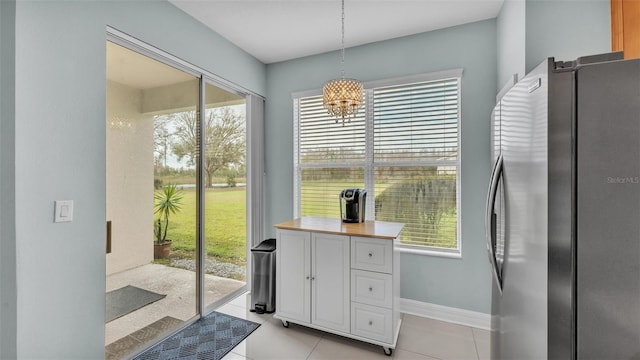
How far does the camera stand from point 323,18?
8.03 feet

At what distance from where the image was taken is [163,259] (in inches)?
90.5

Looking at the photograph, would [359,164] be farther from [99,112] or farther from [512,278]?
[99,112]

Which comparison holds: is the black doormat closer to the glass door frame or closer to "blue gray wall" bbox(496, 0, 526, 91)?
the glass door frame

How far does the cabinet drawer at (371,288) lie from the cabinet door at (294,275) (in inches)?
15.9

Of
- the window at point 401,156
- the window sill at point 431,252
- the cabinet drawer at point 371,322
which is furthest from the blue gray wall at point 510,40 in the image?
the cabinet drawer at point 371,322

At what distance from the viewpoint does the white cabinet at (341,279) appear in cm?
201

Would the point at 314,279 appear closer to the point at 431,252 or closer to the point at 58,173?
the point at 431,252

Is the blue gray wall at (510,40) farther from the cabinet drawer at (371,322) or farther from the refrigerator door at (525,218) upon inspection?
the cabinet drawer at (371,322)

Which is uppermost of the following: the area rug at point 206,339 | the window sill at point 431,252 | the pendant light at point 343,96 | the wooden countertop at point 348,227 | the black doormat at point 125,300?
the pendant light at point 343,96

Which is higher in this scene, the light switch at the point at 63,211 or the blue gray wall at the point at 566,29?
the blue gray wall at the point at 566,29

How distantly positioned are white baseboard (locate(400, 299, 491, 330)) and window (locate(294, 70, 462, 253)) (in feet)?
1.79

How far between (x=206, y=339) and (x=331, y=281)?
1146 millimetres

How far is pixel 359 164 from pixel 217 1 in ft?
6.46

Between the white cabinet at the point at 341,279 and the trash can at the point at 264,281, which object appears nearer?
the white cabinet at the point at 341,279
